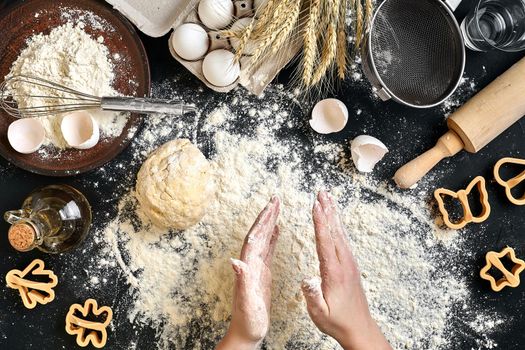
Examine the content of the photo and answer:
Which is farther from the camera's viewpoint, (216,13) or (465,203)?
(465,203)

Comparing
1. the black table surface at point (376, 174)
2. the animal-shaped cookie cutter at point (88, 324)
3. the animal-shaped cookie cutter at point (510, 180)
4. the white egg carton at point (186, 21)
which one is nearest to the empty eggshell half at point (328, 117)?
the black table surface at point (376, 174)

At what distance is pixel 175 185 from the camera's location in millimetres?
1616

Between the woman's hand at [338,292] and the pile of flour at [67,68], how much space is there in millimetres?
632

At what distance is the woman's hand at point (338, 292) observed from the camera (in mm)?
1531

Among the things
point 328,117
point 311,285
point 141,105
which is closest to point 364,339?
point 311,285

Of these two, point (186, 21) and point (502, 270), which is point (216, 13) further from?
point (502, 270)

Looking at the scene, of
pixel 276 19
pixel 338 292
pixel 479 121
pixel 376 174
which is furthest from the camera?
pixel 376 174

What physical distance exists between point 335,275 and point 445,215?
0.40 meters

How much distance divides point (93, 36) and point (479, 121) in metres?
1.11

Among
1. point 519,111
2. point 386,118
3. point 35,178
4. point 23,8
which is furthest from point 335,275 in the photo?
point 23,8

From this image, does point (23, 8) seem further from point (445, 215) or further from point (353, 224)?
point (445, 215)

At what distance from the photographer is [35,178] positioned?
173cm

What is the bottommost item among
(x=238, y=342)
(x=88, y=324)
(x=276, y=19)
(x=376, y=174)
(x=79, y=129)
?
(x=88, y=324)

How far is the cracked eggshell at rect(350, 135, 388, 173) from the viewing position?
1.67 m
